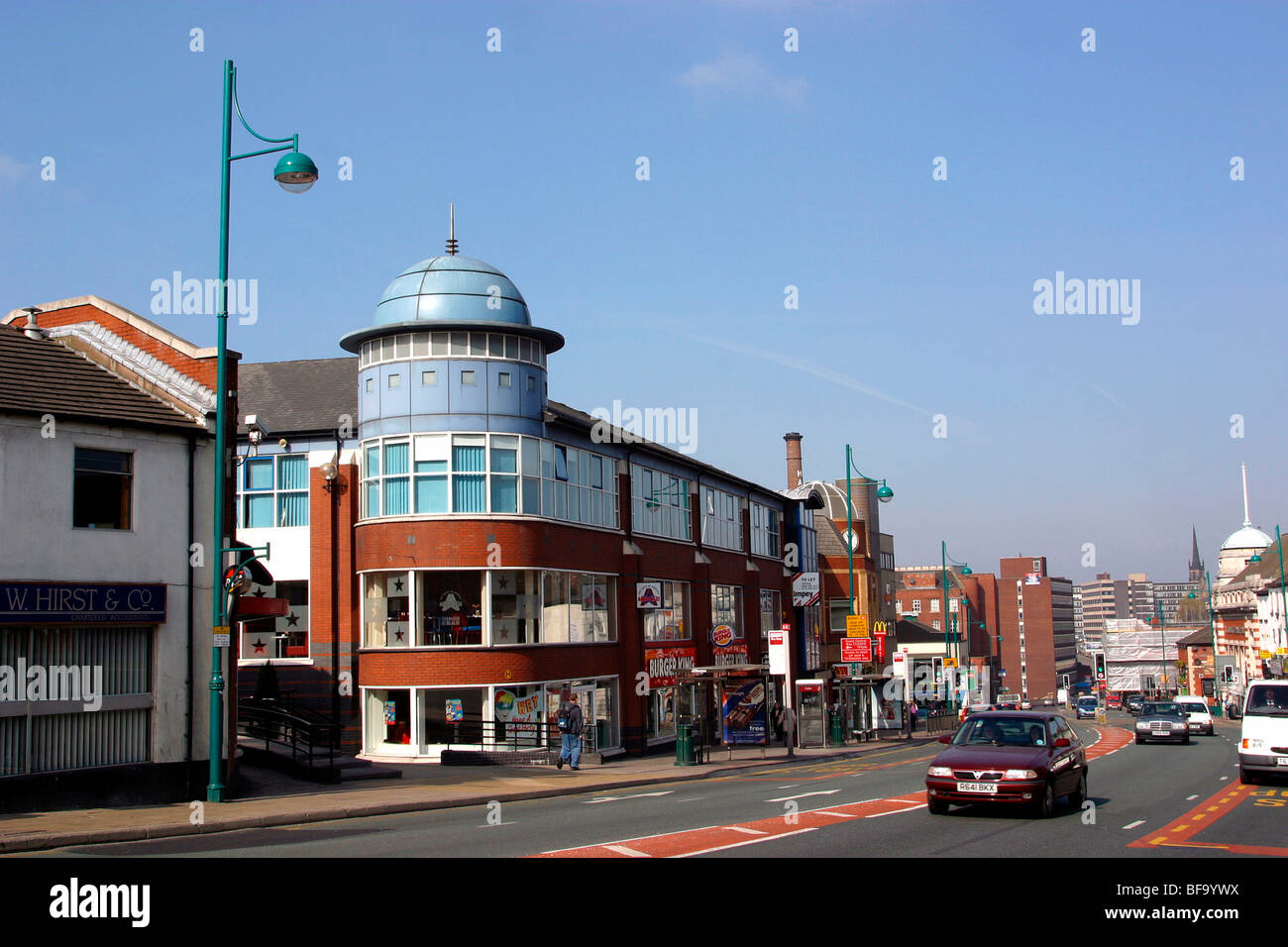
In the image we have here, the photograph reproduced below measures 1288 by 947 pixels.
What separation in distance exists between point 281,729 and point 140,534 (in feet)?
27.4

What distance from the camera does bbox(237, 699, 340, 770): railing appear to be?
24.0 meters

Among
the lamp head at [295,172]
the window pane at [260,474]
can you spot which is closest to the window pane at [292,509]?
the window pane at [260,474]

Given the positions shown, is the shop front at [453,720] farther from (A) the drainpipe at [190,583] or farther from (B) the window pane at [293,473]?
(A) the drainpipe at [190,583]

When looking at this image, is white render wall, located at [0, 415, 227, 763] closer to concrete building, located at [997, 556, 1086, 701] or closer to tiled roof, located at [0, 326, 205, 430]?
tiled roof, located at [0, 326, 205, 430]

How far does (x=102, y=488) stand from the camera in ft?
65.1

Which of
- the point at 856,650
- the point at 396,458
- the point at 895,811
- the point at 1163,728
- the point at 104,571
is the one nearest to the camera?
the point at 895,811

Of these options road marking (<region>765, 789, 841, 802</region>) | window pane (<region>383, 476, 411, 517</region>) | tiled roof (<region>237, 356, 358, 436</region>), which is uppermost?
tiled roof (<region>237, 356, 358, 436</region>)

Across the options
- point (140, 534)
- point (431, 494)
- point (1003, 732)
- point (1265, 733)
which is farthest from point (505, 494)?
point (1265, 733)

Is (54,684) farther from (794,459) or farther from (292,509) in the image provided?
(794,459)

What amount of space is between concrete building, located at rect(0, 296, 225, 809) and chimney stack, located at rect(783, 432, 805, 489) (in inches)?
2035
